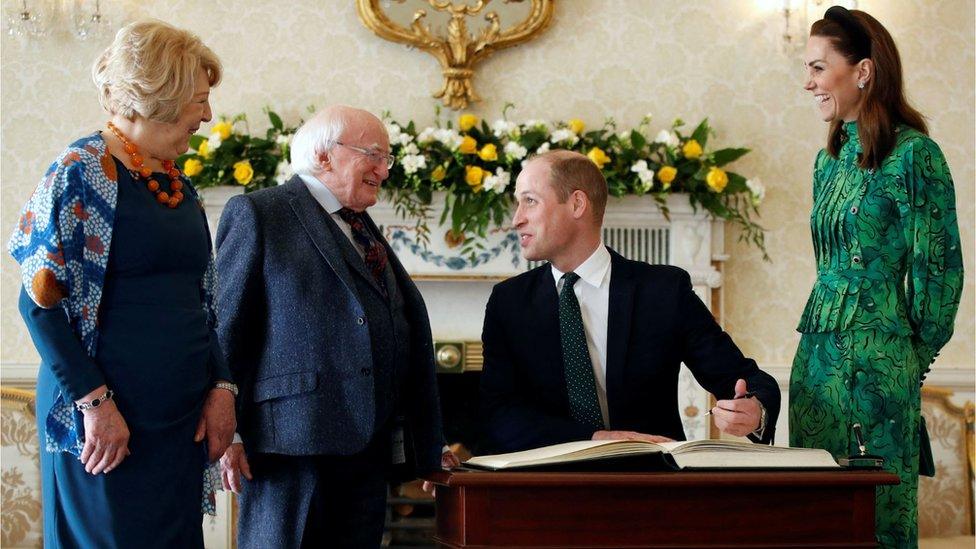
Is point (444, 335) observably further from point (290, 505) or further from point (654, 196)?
point (290, 505)

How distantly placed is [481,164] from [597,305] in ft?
5.42

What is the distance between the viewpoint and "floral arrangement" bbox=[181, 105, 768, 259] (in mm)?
4066

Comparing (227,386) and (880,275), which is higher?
(880,275)

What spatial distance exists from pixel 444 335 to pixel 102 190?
258cm

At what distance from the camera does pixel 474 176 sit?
404 cm

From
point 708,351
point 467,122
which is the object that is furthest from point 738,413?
point 467,122

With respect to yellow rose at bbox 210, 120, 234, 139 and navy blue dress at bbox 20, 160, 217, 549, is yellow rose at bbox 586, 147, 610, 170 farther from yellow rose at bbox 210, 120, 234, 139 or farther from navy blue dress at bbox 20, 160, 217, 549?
navy blue dress at bbox 20, 160, 217, 549

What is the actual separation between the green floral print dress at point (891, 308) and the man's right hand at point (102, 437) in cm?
138

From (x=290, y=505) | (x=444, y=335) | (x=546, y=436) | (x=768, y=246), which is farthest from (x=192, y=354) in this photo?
(x=768, y=246)

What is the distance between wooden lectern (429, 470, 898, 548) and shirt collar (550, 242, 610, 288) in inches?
34.6

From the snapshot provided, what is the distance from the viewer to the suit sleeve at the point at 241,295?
2174 millimetres

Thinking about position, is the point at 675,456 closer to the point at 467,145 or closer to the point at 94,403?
the point at 94,403

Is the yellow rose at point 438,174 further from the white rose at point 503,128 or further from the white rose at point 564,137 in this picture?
the white rose at point 564,137

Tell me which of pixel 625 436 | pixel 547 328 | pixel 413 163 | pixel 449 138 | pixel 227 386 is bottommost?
pixel 625 436
